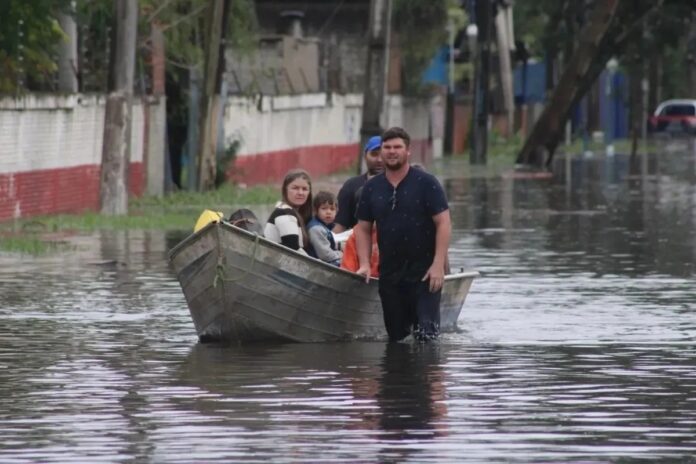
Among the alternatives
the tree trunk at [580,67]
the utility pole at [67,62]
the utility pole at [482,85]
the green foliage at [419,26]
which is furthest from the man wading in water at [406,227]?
the green foliage at [419,26]

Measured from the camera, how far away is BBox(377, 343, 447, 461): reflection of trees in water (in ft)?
38.8

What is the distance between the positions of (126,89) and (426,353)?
17.7 meters

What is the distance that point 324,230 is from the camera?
17.6 metres

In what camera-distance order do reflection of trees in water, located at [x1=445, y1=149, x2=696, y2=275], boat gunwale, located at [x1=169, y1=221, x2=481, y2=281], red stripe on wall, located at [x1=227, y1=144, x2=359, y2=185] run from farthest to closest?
red stripe on wall, located at [x1=227, y1=144, x2=359, y2=185] → reflection of trees in water, located at [x1=445, y1=149, x2=696, y2=275] → boat gunwale, located at [x1=169, y1=221, x2=481, y2=281]

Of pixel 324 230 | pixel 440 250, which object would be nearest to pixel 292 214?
pixel 324 230

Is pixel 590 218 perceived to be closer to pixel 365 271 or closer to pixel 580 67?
pixel 365 271

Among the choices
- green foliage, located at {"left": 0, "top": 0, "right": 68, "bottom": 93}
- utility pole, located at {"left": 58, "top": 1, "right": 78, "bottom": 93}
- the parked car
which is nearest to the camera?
green foliage, located at {"left": 0, "top": 0, "right": 68, "bottom": 93}

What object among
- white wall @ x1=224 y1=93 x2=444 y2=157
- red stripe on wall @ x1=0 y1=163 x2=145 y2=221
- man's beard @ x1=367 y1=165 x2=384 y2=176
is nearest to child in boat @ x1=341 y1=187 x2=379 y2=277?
man's beard @ x1=367 y1=165 x2=384 y2=176

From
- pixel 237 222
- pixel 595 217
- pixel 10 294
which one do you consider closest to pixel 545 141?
pixel 595 217

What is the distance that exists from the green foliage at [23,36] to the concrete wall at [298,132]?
10717 mm

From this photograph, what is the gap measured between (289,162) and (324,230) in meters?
35.0

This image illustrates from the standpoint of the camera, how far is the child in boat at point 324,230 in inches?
690

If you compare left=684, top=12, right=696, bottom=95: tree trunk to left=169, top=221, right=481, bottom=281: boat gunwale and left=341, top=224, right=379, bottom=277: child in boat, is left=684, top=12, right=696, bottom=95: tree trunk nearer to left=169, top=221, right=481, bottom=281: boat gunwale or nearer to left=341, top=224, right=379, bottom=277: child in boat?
left=341, top=224, right=379, bottom=277: child in boat

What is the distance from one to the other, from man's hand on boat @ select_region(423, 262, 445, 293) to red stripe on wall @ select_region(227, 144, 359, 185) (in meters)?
27.9
